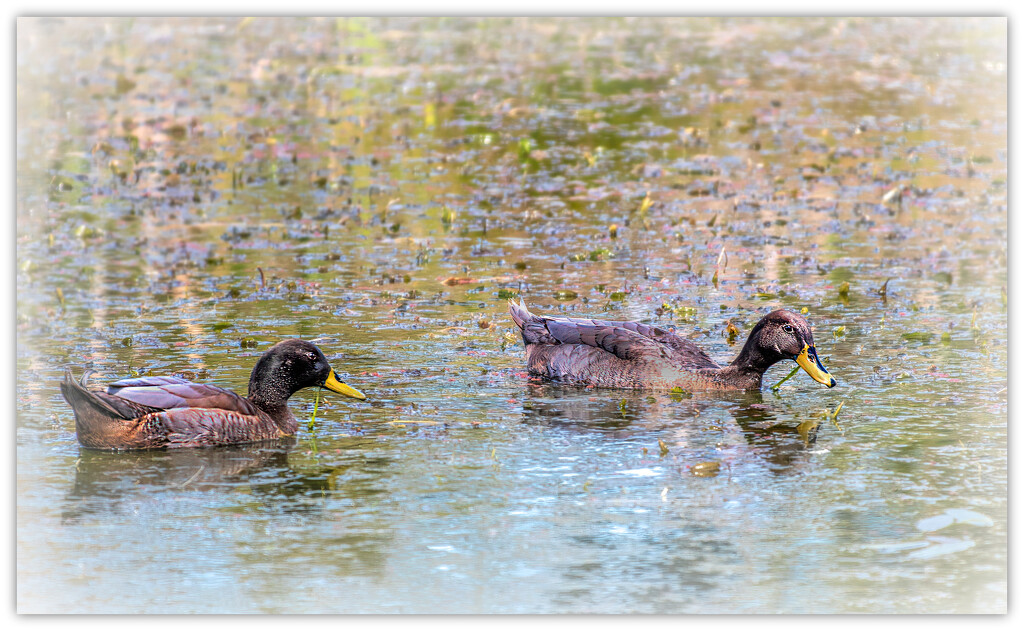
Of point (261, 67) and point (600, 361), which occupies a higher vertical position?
point (261, 67)

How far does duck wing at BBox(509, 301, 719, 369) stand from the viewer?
13227mm

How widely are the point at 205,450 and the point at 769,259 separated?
888cm

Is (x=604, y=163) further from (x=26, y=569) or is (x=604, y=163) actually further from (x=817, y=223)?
(x=26, y=569)

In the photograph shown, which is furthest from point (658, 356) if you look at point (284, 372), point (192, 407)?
point (192, 407)

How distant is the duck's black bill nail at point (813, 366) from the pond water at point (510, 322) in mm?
225

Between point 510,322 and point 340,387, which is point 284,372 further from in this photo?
point 510,322

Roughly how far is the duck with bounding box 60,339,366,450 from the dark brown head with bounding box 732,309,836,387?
3.89 metres

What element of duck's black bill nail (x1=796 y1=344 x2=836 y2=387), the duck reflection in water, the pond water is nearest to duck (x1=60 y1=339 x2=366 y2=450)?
the pond water

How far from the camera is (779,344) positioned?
42.7 feet

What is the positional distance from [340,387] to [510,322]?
3.42m

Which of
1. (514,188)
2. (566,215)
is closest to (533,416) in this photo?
(566,215)

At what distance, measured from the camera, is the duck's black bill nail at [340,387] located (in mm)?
11999

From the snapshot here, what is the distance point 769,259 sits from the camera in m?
18.0

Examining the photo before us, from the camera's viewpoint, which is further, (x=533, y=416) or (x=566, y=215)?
(x=566, y=215)
